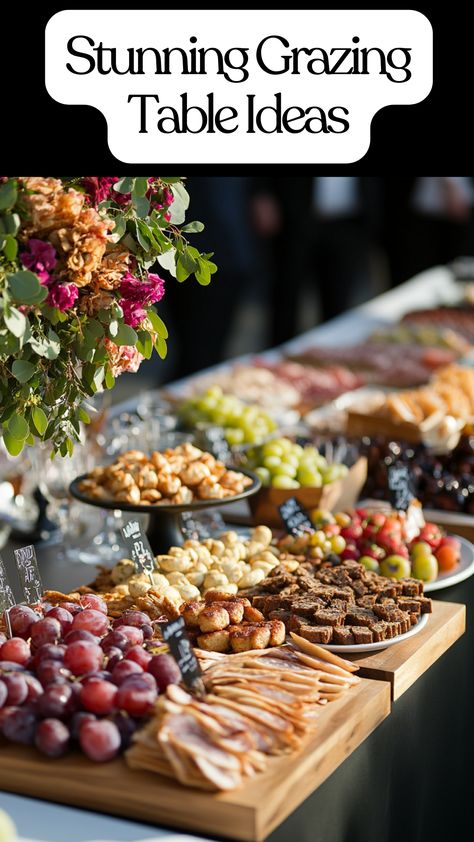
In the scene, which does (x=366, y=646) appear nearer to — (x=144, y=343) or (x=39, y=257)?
(x=144, y=343)

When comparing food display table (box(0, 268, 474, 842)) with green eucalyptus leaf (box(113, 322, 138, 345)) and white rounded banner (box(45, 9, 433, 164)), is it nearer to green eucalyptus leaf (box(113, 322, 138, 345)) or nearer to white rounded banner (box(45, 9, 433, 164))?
green eucalyptus leaf (box(113, 322, 138, 345))

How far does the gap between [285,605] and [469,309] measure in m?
4.46

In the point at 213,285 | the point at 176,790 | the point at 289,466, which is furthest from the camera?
the point at 213,285

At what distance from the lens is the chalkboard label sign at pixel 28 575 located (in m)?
2.24

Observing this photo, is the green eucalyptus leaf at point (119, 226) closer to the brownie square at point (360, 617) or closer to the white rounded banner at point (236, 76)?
the white rounded banner at point (236, 76)

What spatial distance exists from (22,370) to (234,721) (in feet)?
2.16

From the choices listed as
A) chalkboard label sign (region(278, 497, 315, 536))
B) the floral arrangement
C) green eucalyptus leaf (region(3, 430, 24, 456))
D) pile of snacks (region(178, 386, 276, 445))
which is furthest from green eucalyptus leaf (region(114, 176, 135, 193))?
pile of snacks (region(178, 386, 276, 445))

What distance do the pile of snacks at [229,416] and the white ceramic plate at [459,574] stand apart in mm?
948

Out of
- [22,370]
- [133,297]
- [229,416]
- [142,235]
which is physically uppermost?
[142,235]

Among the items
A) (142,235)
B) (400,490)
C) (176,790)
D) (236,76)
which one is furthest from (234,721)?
(400,490)

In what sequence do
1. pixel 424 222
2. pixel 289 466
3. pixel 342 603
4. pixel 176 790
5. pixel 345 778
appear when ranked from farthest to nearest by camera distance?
1. pixel 424 222
2. pixel 289 466
3. pixel 342 603
4. pixel 345 778
5. pixel 176 790

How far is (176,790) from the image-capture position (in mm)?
1689

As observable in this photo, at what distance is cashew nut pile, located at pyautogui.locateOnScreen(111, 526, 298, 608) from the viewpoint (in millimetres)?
2371

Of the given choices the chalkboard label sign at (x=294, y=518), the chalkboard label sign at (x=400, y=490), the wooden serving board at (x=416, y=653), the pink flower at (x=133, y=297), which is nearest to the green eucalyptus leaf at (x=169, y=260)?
the pink flower at (x=133, y=297)
